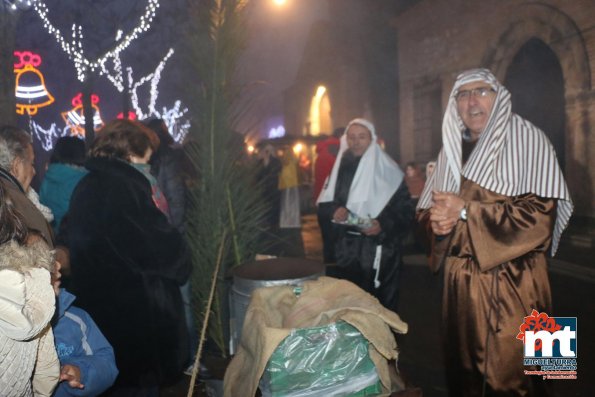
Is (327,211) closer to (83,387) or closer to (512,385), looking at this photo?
(512,385)

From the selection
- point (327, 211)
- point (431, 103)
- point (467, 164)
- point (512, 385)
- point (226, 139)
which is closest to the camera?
point (512, 385)

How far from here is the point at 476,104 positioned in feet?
9.73

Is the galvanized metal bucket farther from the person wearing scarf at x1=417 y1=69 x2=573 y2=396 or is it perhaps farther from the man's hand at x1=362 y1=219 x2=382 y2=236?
the man's hand at x1=362 y1=219 x2=382 y2=236

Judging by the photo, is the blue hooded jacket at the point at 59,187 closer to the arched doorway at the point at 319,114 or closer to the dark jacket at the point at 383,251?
the dark jacket at the point at 383,251

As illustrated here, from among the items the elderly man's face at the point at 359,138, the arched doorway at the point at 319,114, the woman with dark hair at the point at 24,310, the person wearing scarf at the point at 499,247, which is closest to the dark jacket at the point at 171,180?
the elderly man's face at the point at 359,138

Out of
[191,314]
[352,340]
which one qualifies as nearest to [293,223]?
[191,314]

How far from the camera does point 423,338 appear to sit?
16.9 feet

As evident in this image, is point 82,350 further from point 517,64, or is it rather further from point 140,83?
point 140,83

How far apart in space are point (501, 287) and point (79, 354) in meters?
2.17

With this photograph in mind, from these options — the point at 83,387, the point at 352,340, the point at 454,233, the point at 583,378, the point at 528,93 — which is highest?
the point at 528,93

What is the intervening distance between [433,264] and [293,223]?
996 cm

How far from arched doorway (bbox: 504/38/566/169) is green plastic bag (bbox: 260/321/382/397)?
37.3ft

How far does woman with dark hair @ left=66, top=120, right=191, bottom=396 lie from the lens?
9.02ft

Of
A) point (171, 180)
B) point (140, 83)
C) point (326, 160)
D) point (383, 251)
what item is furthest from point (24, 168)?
point (140, 83)
